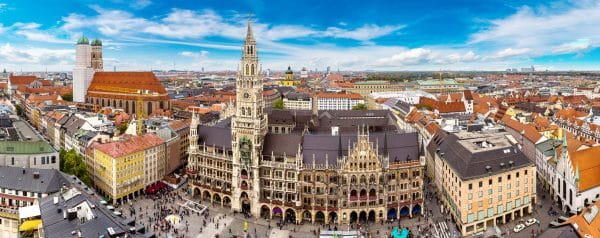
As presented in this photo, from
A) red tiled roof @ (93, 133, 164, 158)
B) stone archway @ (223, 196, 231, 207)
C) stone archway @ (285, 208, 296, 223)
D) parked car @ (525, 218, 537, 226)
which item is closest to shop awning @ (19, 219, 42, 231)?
red tiled roof @ (93, 133, 164, 158)

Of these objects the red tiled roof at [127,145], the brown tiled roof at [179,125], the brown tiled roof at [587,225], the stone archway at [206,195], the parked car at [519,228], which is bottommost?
the parked car at [519,228]

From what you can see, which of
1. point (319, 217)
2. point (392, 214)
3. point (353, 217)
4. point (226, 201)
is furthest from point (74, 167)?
point (392, 214)

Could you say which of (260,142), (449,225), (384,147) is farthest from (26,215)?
(449,225)

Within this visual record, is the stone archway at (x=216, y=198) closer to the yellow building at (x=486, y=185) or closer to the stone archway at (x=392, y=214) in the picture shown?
the stone archway at (x=392, y=214)

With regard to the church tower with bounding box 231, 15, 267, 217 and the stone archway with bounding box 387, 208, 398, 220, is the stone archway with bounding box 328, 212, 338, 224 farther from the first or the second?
the church tower with bounding box 231, 15, 267, 217

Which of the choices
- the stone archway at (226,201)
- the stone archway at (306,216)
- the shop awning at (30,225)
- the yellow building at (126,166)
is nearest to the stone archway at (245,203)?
the stone archway at (226,201)

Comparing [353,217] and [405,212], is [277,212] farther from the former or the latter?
[405,212]
